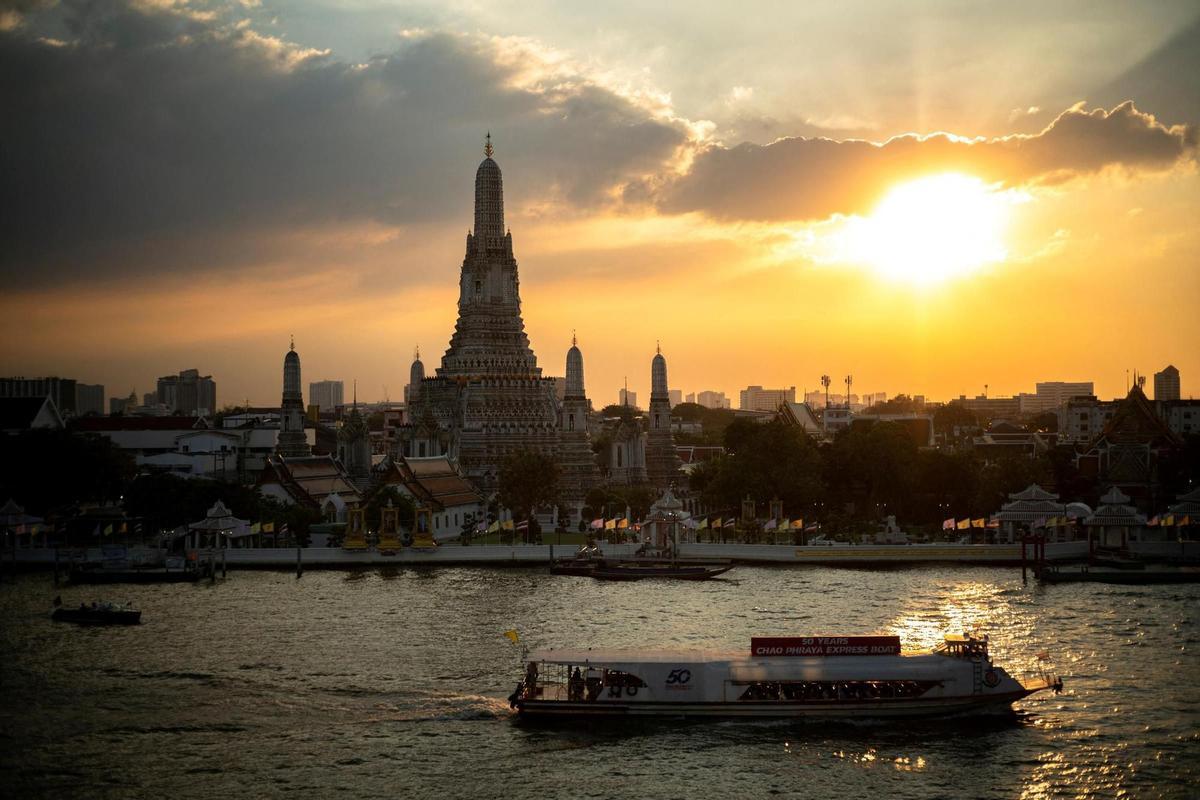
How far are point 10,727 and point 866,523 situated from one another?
65.1 m

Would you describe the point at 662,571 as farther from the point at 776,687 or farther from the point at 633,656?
the point at 776,687

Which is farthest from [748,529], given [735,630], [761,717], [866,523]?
[761,717]

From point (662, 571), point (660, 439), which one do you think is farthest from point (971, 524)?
point (660, 439)

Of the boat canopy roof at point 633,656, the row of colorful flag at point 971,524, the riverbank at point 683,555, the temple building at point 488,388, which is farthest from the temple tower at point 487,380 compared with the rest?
the boat canopy roof at point 633,656

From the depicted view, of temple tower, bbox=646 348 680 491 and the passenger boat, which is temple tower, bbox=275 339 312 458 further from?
the passenger boat

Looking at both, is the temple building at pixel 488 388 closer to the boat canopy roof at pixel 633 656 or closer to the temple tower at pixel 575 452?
the temple tower at pixel 575 452

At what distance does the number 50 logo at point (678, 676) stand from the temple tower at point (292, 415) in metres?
74.6

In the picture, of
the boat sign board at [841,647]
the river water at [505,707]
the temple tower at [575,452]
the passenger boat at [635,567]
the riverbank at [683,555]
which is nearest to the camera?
the river water at [505,707]

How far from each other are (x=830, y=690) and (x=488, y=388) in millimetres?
82483

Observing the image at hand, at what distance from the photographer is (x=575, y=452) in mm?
122250

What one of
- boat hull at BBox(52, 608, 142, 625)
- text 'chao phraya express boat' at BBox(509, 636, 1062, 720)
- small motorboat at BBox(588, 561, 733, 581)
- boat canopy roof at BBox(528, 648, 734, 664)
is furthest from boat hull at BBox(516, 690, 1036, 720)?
small motorboat at BBox(588, 561, 733, 581)

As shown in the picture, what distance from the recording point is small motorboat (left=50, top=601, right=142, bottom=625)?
2494 inches

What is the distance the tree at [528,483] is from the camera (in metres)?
101

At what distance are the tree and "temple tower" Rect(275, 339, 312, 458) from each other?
23.9 meters
